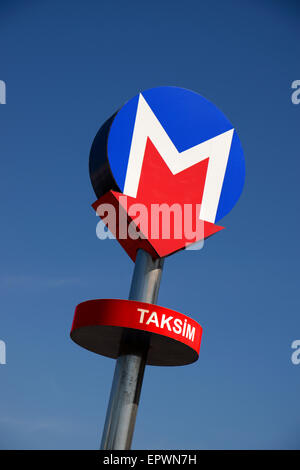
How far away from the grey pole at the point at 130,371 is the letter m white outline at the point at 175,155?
2132mm

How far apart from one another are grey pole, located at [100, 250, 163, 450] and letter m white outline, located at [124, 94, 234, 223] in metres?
2.13

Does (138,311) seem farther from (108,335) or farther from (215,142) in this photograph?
(215,142)

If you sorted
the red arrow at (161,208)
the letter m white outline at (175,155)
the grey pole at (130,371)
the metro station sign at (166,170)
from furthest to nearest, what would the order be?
the letter m white outline at (175,155) < the metro station sign at (166,170) < the red arrow at (161,208) < the grey pole at (130,371)

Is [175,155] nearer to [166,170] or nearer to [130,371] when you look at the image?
[166,170]

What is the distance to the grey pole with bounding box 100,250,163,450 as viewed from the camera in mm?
14547

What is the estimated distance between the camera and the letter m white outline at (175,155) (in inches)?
654

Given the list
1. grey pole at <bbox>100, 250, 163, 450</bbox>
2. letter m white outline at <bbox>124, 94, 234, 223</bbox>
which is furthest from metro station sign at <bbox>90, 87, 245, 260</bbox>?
grey pole at <bbox>100, 250, 163, 450</bbox>

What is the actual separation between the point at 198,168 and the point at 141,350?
5571mm

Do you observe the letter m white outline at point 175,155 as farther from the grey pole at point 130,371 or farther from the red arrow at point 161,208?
the grey pole at point 130,371

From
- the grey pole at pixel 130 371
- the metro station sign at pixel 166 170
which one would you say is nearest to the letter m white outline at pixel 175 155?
the metro station sign at pixel 166 170

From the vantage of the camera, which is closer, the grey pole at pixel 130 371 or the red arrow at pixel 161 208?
the grey pole at pixel 130 371

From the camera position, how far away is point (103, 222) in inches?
652

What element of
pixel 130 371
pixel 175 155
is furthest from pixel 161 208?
pixel 130 371

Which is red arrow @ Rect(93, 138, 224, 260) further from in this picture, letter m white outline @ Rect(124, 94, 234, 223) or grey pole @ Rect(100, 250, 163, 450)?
grey pole @ Rect(100, 250, 163, 450)
